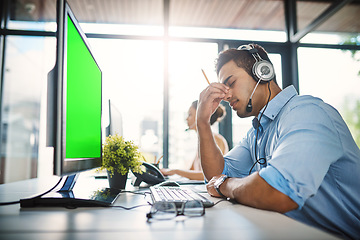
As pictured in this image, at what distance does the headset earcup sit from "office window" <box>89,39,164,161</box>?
92.1 inches

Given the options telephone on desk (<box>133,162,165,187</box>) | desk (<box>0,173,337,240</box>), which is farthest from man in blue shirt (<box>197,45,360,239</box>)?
telephone on desk (<box>133,162,165,187</box>)

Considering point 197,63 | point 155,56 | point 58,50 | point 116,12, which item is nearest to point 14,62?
point 116,12

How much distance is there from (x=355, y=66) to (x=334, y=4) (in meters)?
0.71

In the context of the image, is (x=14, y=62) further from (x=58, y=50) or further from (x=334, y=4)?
(x=334, y=4)

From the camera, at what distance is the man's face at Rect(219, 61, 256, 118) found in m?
1.31

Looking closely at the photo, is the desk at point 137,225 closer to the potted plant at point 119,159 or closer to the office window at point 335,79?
the potted plant at point 119,159

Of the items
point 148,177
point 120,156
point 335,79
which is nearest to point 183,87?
point 335,79

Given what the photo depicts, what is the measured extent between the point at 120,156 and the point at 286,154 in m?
0.68

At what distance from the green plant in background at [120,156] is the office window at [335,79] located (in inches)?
108

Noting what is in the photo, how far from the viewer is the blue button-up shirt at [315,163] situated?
0.76 m

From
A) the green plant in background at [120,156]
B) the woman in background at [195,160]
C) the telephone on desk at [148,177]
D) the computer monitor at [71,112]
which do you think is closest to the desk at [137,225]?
the computer monitor at [71,112]

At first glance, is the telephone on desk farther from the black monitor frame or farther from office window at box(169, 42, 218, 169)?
office window at box(169, 42, 218, 169)

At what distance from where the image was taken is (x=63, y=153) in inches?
26.8

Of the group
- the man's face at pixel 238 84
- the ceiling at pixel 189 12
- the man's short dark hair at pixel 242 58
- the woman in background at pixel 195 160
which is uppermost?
the ceiling at pixel 189 12
